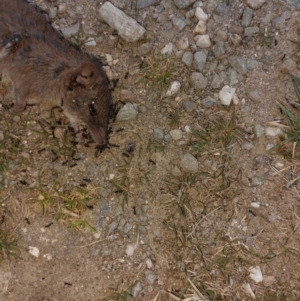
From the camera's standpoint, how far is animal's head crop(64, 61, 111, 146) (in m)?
4.51

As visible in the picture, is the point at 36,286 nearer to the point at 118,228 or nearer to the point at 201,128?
the point at 118,228

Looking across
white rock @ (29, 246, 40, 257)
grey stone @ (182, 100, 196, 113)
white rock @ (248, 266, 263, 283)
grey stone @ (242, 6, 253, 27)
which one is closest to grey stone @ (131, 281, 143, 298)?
white rock @ (29, 246, 40, 257)

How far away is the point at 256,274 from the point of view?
5168mm

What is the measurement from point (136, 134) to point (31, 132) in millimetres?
1303

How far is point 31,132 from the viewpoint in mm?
5305

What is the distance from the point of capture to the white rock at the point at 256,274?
17.0 ft

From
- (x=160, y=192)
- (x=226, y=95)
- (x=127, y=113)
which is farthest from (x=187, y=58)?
(x=160, y=192)

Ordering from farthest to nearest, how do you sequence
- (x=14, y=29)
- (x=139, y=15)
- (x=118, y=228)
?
1. (x=139, y=15)
2. (x=118, y=228)
3. (x=14, y=29)

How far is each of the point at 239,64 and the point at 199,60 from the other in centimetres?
51

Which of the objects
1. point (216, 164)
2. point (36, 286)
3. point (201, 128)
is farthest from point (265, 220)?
point (36, 286)

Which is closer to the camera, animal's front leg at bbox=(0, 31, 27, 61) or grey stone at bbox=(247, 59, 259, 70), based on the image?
animal's front leg at bbox=(0, 31, 27, 61)

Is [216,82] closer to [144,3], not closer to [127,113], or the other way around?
[127,113]

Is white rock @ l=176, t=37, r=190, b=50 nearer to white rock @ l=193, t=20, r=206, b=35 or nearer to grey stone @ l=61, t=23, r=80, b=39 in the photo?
white rock @ l=193, t=20, r=206, b=35

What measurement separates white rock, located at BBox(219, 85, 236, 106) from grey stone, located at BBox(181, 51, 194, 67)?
1.78ft
